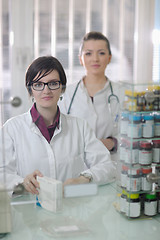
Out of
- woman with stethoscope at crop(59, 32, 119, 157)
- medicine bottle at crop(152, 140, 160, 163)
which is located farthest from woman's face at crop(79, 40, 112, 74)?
medicine bottle at crop(152, 140, 160, 163)

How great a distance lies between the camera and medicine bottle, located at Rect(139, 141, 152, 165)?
0.96 metres

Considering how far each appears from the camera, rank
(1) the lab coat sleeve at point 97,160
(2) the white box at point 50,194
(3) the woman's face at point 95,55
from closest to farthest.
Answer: (2) the white box at point 50,194 < (1) the lab coat sleeve at point 97,160 < (3) the woman's face at point 95,55

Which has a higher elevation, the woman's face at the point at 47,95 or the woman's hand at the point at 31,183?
the woman's face at the point at 47,95

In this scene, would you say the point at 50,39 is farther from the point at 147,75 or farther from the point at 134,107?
the point at 134,107

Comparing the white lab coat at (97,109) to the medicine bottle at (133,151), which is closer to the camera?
the medicine bottle at (133,151)

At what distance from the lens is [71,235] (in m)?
0.95

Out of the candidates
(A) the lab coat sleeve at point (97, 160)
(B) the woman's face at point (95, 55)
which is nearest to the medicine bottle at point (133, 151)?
(A) the lab coat sleeve at point (97, 160)

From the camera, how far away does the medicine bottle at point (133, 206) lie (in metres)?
→ 0.98

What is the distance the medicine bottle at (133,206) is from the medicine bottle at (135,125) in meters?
0.16

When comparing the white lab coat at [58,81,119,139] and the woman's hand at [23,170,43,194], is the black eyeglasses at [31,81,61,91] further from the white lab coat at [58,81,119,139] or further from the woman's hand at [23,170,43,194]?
the woman's hand at [23,170,43,194]

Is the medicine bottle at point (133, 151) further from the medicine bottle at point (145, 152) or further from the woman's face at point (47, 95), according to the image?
the woman's face at point (47, 95)

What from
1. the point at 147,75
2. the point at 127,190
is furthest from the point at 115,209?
the point at 147,75

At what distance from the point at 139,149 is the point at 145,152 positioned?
2 cm

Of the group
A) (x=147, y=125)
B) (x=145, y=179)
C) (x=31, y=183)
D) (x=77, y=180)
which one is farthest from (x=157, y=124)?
(x=31, y=183)
